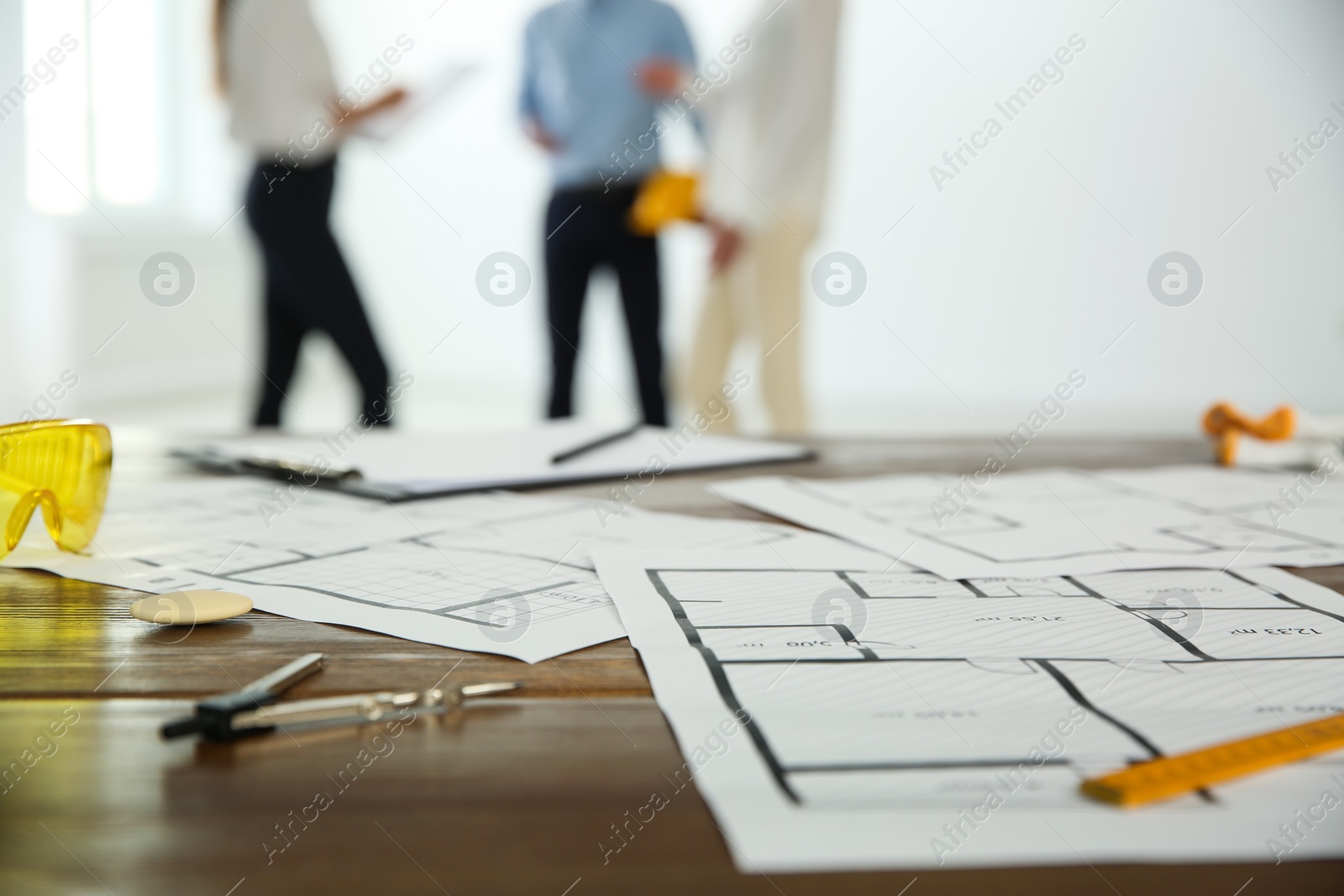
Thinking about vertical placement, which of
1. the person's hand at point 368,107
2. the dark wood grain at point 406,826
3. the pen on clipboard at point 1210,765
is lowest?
the dark wood grain at point 406,826

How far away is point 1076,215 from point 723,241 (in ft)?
11.2

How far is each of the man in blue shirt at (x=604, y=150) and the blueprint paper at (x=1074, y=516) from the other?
147 centimetres

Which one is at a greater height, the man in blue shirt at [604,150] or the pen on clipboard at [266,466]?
the man in blue shirt at [604,150]

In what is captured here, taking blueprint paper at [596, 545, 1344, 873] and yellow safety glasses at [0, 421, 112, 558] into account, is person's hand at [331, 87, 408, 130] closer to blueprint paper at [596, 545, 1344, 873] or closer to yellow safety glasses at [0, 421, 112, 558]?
yellow safety glasses at [0, 421, 112, 558]

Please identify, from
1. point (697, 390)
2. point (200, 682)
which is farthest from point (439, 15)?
point (200, 682)

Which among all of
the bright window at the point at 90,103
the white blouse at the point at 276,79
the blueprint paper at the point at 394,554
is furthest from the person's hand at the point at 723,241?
the bright window at the point at 90,103

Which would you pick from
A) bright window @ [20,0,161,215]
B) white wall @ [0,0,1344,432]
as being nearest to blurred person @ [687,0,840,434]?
white wall @ [0,0,1344,432]

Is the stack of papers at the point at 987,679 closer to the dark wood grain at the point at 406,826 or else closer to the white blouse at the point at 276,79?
the dark wood grain at the point at 406,826

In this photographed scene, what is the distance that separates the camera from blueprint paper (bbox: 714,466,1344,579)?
25.2 inches

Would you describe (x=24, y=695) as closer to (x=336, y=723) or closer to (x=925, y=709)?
(x=336, y=723)

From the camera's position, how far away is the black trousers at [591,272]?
7.84 ft

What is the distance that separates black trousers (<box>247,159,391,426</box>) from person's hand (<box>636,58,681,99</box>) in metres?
0.70

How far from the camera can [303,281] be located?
6.68 ft

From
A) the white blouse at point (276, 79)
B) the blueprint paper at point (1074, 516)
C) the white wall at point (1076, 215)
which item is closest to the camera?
the blueprint paper at point (1074, 516)
